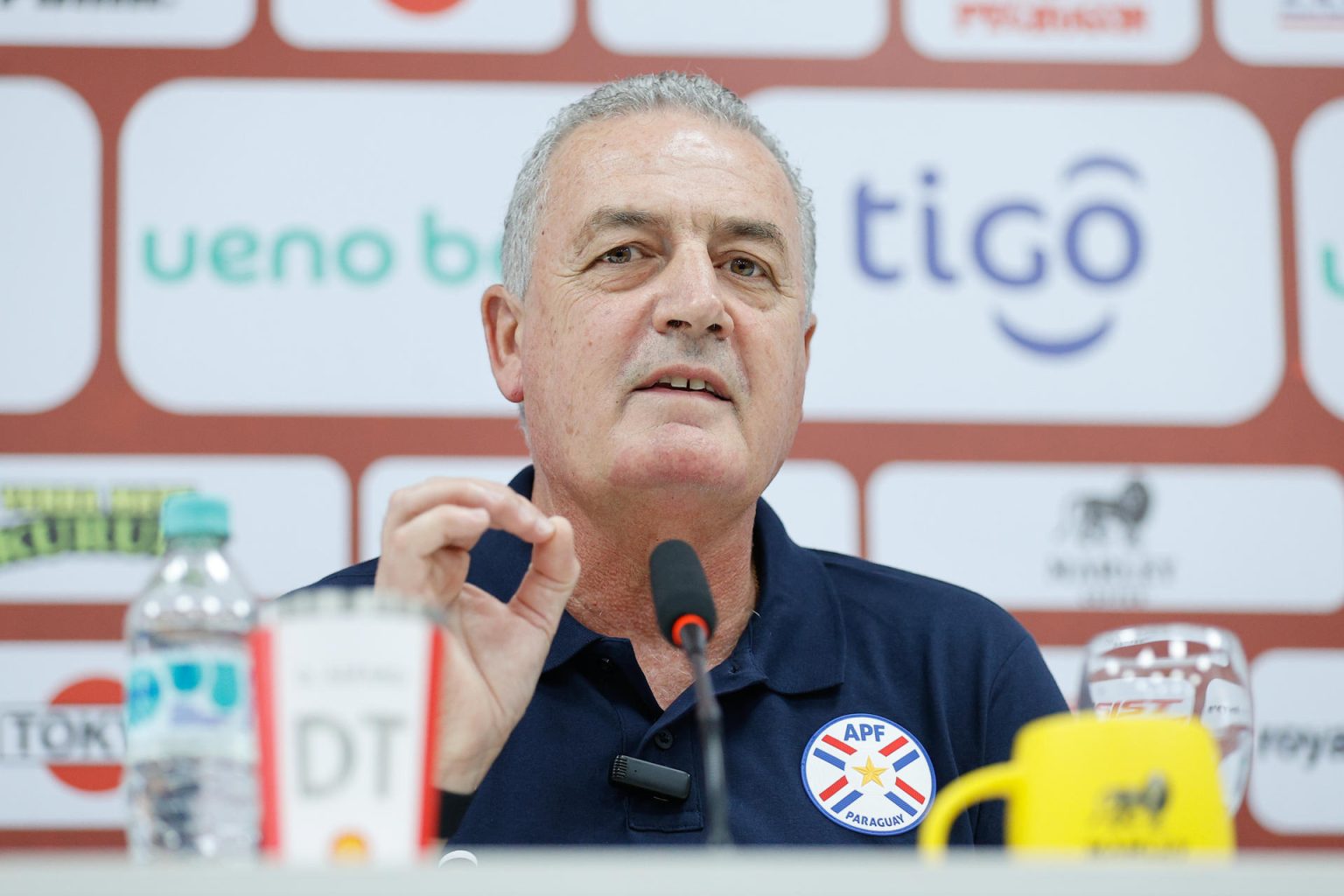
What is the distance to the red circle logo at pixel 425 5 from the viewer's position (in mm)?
2170

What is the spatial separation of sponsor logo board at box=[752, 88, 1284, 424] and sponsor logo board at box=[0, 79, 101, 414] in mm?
942

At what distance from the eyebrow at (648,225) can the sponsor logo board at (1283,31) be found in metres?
1.07

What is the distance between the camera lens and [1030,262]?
2.20m

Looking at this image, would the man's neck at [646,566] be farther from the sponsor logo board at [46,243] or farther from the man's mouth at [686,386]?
the sponsor logo board at [46,243]

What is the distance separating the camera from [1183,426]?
2172 millimetres

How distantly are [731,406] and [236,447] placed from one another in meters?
0.83

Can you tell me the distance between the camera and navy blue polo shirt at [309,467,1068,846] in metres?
1.34

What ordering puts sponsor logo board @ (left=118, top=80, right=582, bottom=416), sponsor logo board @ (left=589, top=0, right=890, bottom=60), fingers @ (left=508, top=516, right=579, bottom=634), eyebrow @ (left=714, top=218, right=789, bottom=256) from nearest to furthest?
fingers @ (left=508, top=516, right=579, bottom=634) < eyebrow @ (left=714, top=218, right=789, bottom=256) < sponsor logo board @ (left=118, top=80, right=582, bottom=416) < sponsor logo board @ (left=589, top=0, right=890, bottom=60)

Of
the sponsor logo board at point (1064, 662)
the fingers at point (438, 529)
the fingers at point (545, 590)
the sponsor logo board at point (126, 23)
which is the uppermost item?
the sponsor logo board at point (126, 23)

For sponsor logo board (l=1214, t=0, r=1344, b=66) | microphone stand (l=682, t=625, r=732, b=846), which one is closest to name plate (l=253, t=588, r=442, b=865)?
microphone stand (l=682, t=625, r=732, b=846)

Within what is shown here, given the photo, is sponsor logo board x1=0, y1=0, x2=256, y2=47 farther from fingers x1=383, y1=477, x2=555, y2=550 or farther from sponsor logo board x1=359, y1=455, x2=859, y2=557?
fingers x1=383, y1=477, x2=555, y2=550

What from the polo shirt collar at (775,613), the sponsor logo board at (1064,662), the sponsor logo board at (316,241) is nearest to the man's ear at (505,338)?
the polo shirt collar at (775,613)

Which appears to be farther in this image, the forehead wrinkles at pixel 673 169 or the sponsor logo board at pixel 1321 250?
the sponsor logo board at pixel 1321 250

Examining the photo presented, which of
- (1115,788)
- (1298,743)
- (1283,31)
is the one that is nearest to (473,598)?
(1115,788)
